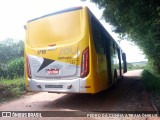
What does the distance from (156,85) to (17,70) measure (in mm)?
13923

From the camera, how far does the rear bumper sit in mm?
6255

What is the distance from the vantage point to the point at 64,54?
655 centimetres

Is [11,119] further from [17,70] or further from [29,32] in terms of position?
[17,70]

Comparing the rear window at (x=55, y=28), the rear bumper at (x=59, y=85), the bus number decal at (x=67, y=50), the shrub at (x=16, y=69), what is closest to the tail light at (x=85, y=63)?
the rear bumper at (x=59, y=85)

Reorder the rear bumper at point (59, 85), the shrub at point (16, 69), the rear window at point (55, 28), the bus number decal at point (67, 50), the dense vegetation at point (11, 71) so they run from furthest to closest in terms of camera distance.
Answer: the shrub at point (16, 69) → the dense vegetation at point (11, 71) → the rear window at point (55, 28) → the bus number decal at point (67, 50) → the rear bumper at point (59, 85)

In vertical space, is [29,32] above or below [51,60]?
above

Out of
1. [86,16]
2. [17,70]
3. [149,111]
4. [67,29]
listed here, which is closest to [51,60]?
[67,29]

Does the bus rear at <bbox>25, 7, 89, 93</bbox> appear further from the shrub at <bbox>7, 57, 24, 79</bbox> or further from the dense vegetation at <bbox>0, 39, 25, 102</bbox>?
the shrub at <bbox>7, 57, 24, 79</bbox>

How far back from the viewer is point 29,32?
7359 millimetres

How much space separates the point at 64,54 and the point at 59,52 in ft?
0.67

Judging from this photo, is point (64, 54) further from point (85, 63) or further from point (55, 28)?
point (55, 28)

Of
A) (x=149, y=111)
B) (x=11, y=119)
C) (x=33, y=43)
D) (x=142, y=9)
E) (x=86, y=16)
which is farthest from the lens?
(x=142, y=9)

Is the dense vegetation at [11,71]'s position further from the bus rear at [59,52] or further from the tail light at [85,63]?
the tail light at [85,63]

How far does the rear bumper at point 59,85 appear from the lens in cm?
626
